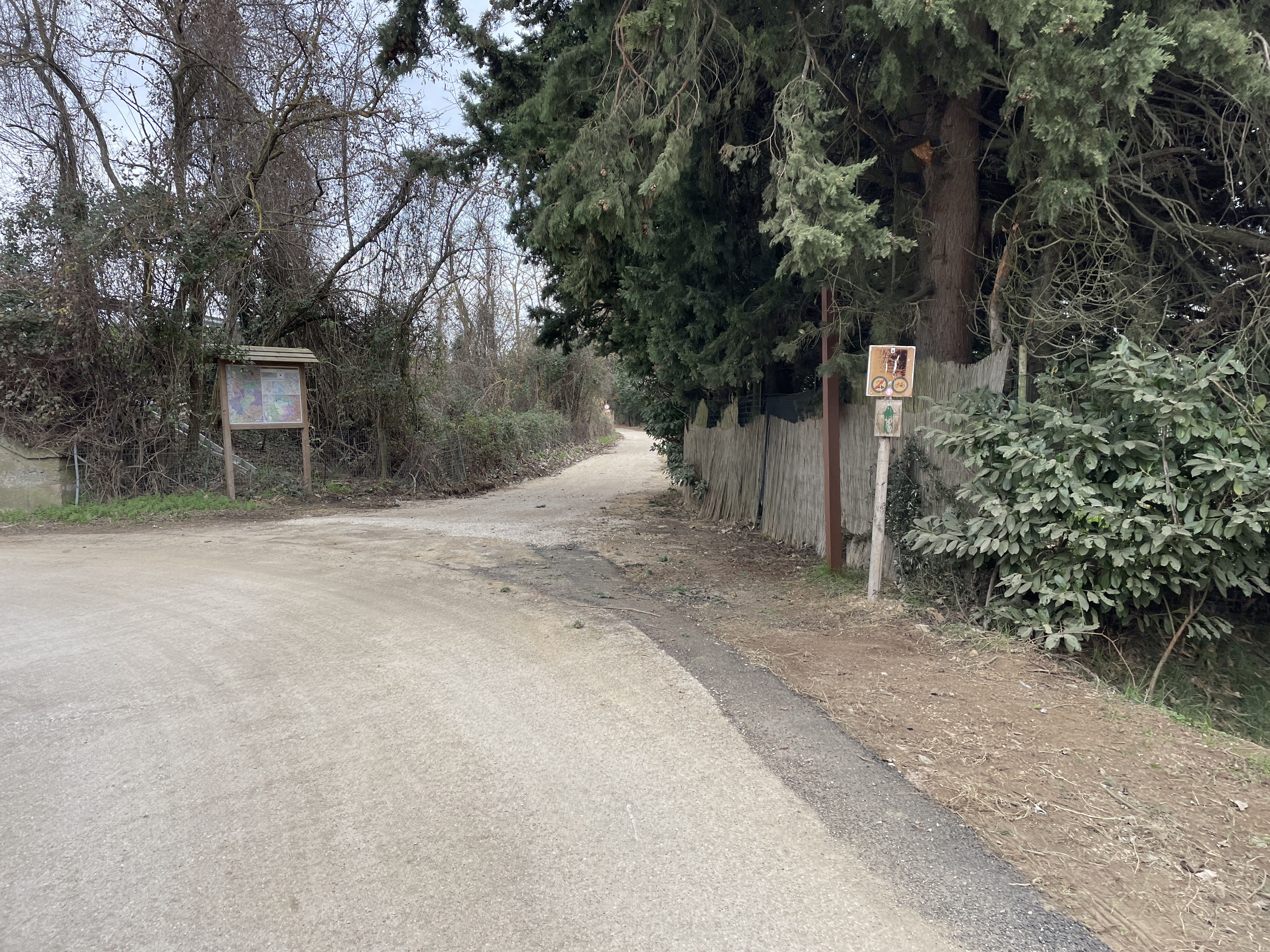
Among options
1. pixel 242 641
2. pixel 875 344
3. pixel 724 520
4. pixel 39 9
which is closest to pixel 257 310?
pixel 39 9

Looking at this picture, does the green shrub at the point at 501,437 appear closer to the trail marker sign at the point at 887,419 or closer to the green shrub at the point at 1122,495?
the trail marker sign at the point at 887,419

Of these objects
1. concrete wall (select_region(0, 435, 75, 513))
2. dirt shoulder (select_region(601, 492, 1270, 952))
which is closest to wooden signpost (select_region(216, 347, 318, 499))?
concrete wall (select_region(0, 435, 75, 513))

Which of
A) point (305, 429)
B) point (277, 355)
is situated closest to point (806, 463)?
point (305, 429)

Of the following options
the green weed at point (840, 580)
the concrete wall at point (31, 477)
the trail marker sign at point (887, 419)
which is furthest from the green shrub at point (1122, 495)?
the concrete wall at point (31, 477)

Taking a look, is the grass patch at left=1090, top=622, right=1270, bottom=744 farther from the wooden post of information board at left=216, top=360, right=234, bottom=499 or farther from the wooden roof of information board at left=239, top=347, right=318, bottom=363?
the wooden roof of information board at left=239, top=347, right=318, bottom=363

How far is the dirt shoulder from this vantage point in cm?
295

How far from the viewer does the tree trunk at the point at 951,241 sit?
24.0 feet

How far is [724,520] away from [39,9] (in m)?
15.0

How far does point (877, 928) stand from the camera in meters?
2.76

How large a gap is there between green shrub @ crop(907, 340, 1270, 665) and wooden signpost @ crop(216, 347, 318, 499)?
1224cm

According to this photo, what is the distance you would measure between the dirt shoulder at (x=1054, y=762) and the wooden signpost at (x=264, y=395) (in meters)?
10.4

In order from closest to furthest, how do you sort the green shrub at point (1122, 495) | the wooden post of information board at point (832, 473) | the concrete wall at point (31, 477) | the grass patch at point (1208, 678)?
the green shrub at point (1122, 495), the grass patch at point (1208, 678), the wooden post of information board at point (832, 473), the concrete wall at point (31, 477)

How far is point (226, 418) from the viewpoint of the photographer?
1372 centimetres

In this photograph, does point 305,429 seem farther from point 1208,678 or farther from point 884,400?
point 1208,678
